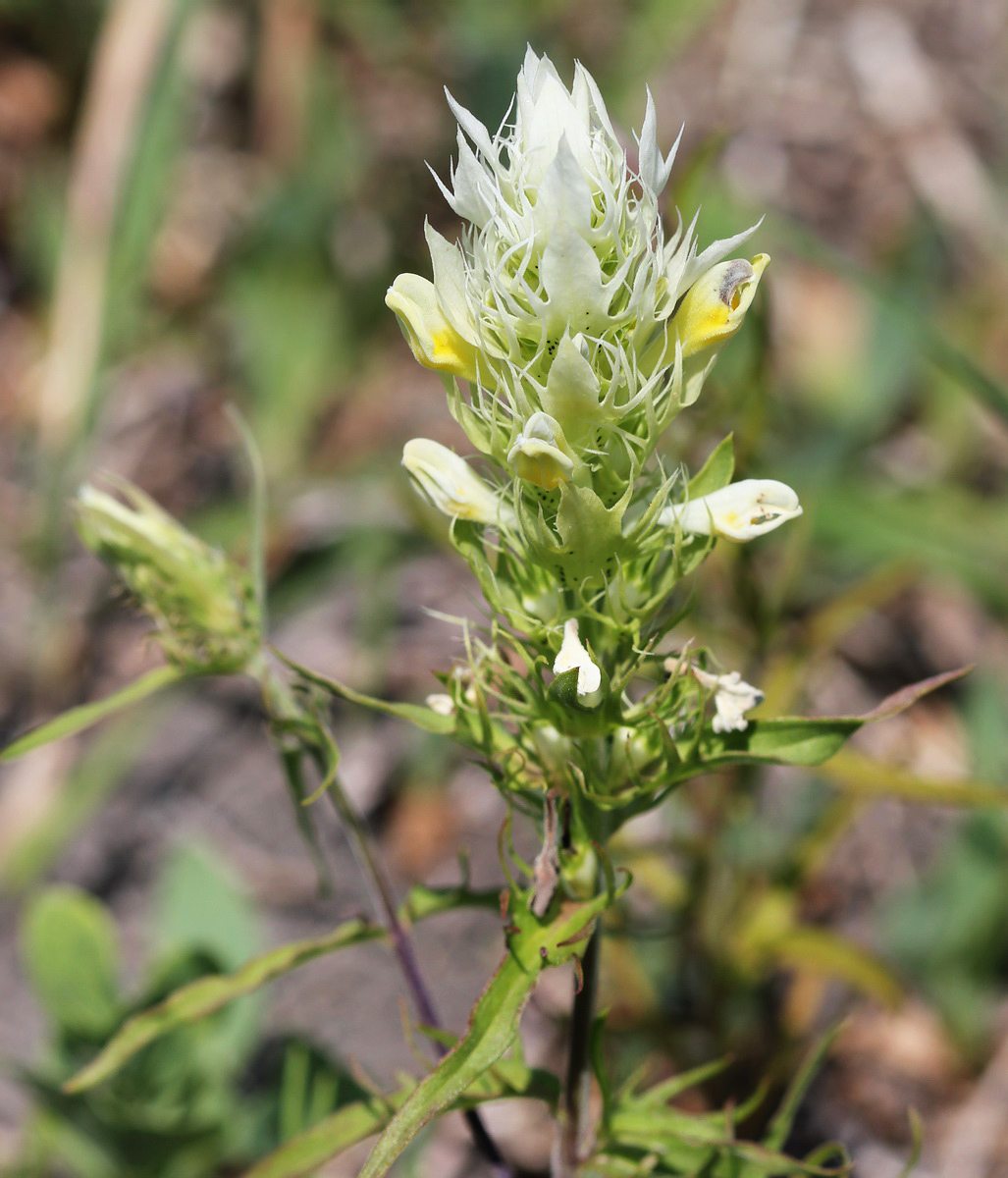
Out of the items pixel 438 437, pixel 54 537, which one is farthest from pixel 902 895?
pixel 54 537

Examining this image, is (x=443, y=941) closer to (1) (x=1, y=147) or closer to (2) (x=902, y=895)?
(2) (x=902, y=895)

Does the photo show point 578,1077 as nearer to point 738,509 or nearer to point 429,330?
point 738,509

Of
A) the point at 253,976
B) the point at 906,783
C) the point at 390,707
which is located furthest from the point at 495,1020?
the point at 906,783

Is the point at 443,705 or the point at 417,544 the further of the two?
the point at 417,544

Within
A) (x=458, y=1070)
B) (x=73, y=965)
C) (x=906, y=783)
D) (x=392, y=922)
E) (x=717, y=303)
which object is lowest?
(x=73, y=965)

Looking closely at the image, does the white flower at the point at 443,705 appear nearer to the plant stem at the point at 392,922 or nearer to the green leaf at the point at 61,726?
the plant stem at the point at 392,922

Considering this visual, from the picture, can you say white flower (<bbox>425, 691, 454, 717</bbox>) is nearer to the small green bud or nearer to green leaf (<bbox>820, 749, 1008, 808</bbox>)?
the small green bud
